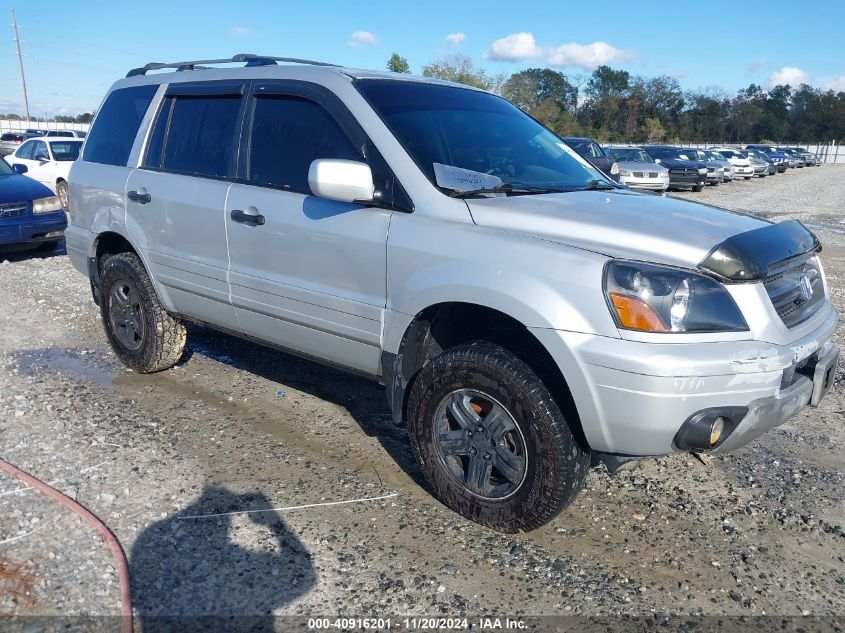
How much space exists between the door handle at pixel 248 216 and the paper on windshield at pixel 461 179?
106 cm

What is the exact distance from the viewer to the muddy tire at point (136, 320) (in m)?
5.03

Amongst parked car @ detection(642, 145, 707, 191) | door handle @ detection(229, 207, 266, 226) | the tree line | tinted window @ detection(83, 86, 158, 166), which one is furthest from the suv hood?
the tree line

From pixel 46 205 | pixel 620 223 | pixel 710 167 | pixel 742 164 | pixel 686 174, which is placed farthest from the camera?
pixel 742 164

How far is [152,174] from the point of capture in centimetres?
477

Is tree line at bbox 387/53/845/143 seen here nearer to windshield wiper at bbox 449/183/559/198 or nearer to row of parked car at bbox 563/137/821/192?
row of parked car at bbox 563/137/821/192

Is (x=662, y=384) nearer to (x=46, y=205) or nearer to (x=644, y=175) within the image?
(x=46, y=205)

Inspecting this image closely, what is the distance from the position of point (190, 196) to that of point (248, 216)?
0.63 m

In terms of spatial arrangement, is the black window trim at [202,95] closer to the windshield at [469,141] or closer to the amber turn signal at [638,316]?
the windshield at [469,141]

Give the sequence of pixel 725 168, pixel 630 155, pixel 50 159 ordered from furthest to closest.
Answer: pixel 725 168 → pixel 630 155 → pixel 50 159

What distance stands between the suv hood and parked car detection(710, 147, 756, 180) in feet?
113

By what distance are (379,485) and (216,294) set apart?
5.14 ft

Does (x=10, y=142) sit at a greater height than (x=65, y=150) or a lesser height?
greater

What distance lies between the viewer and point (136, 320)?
5.24m

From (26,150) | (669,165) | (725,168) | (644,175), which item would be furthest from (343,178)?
(725,168)
